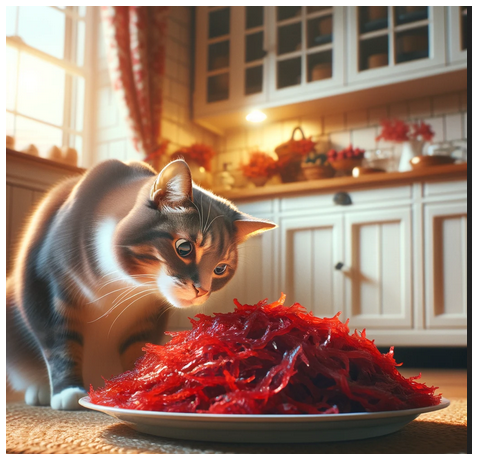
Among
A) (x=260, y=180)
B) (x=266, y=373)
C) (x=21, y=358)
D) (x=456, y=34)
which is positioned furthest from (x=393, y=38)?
(x=266, y=373)

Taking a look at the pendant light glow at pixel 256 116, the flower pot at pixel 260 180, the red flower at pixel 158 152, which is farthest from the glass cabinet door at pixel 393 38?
the red flower at pixel 158 152

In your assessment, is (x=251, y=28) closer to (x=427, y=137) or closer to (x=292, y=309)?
(x=427, y=137)

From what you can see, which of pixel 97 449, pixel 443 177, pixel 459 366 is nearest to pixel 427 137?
pixel 443 177

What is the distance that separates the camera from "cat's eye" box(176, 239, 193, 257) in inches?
31.6

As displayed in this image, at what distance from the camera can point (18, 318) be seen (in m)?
0.97

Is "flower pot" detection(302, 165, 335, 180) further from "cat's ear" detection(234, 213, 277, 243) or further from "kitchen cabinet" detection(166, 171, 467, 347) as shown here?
"cat's ear" detection(234, 213, 277, 243)

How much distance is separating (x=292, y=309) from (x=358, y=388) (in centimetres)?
14

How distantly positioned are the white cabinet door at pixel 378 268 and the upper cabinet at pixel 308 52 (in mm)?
677

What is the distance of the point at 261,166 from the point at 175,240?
69.8 inches

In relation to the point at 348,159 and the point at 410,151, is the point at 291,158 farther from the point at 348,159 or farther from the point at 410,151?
the point at 410,151

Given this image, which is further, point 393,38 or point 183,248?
point 393,38

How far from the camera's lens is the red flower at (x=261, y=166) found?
254cm

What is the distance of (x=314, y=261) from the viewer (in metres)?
2.21

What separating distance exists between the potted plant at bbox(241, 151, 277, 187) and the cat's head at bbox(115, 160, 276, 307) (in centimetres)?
168
